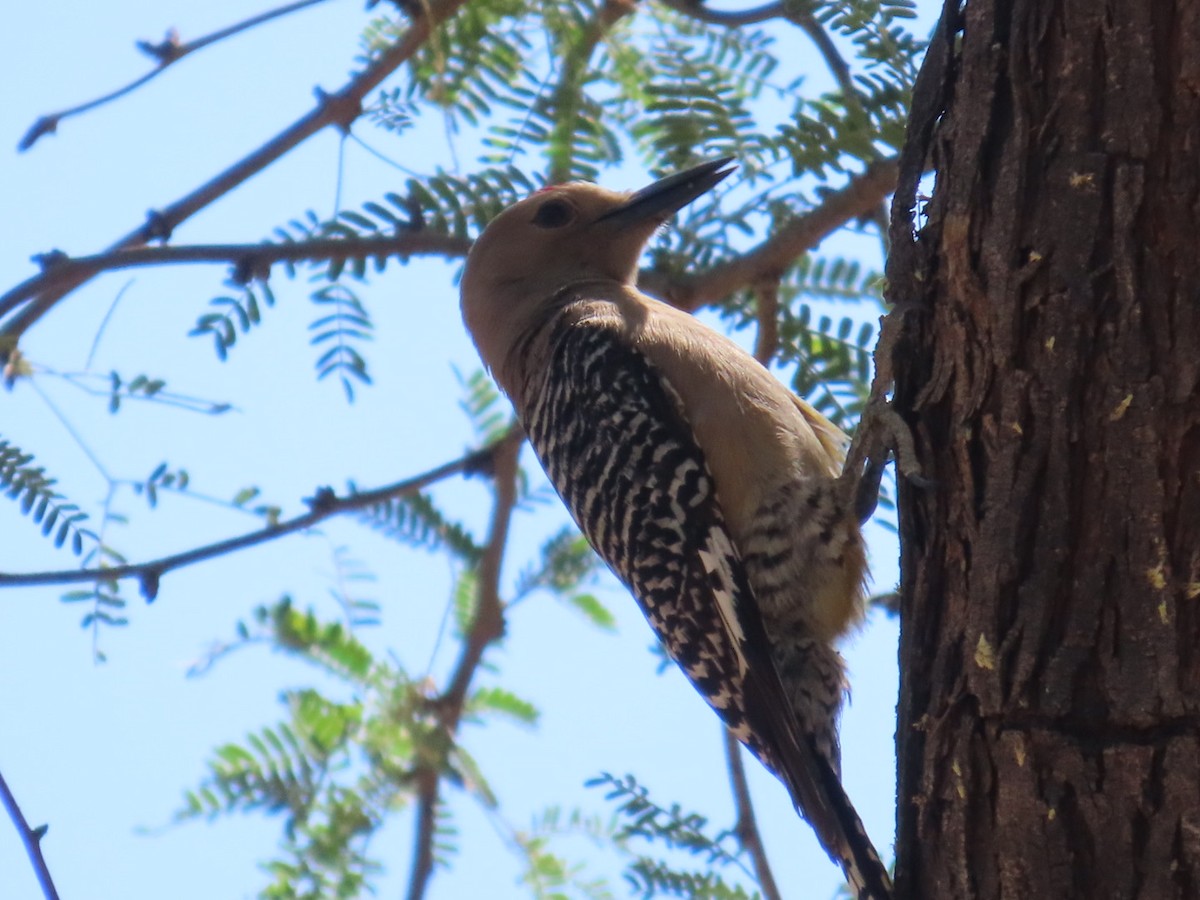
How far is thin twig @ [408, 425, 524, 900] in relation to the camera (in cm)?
496

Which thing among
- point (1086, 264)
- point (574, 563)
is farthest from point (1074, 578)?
point (574, 563)

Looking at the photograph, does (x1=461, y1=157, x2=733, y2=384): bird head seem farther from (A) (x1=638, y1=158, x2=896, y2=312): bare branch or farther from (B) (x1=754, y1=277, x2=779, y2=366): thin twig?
(B) (x1=754, y1=277, x2=779, y2=366): thin twig

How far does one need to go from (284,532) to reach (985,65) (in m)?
2.43

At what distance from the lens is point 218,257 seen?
4.35 m

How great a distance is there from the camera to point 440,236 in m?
4.74

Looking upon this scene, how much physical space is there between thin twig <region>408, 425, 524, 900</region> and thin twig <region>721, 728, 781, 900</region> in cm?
97

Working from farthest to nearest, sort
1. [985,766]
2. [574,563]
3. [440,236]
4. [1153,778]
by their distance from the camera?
[574,563]
[440,236]
[985,766]
[1153,778]

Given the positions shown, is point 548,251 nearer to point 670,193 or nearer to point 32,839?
point 670,193

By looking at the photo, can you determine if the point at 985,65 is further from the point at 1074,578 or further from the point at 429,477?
the point at 429,477

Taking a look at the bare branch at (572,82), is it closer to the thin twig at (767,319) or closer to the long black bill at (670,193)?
the long black bill at (670,193)

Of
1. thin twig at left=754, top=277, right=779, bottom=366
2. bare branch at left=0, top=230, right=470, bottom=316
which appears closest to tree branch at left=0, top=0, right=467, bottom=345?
bare branch at left=0, top=230, right=470, bottom=316

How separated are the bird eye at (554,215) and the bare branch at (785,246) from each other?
2.13ft

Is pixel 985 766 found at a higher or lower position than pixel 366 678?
lower

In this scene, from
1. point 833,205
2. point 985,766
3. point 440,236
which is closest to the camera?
point 985,766
